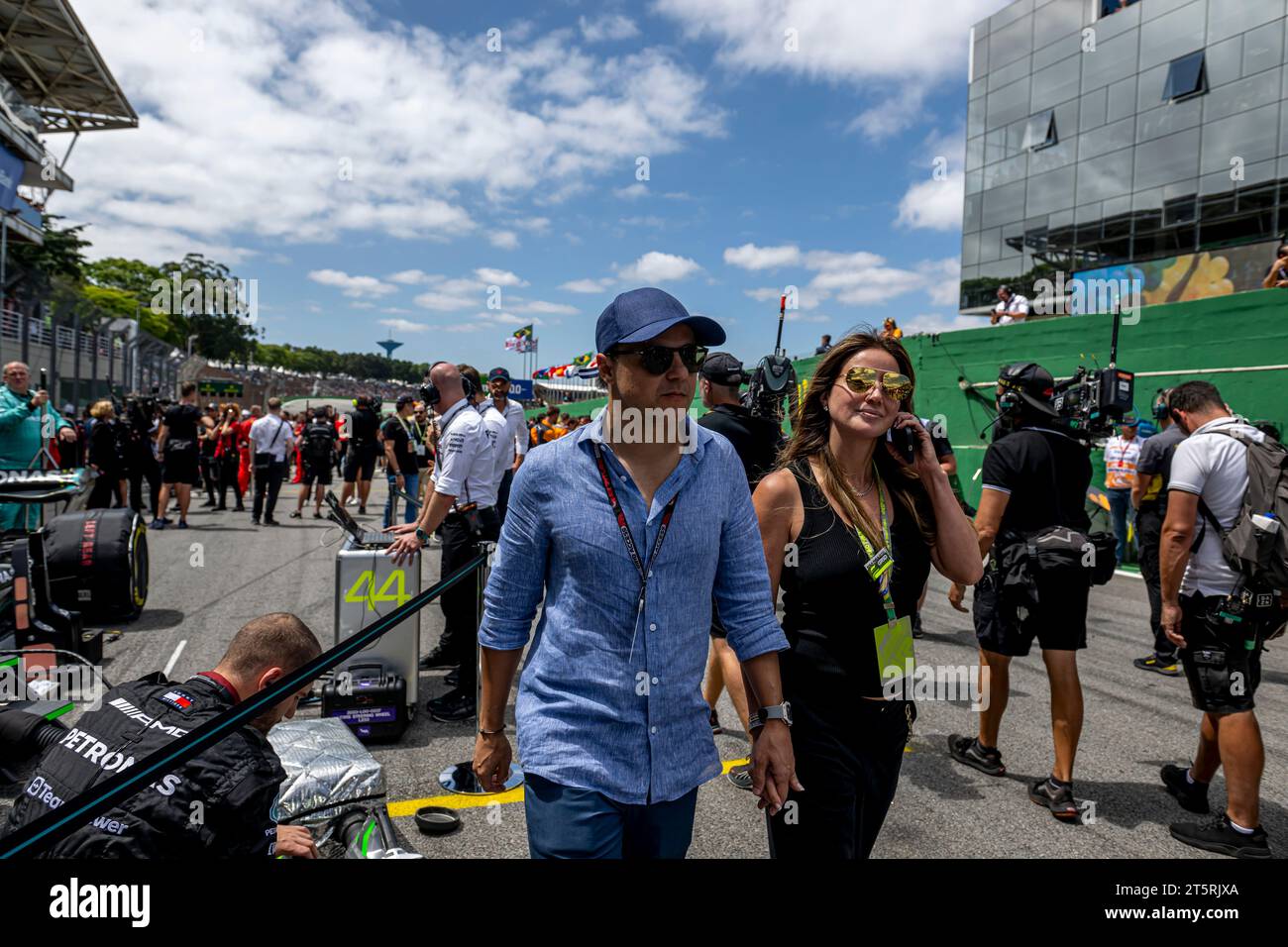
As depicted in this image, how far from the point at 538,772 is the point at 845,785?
0.85 m

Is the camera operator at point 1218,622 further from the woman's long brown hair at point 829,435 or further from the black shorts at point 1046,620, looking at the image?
the woman's long brown hair at point 829,435

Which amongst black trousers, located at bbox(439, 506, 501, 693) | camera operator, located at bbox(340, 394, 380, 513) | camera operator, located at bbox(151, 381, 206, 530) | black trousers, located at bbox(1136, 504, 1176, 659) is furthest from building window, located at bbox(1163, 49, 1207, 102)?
black trousers, located at bbox(439, 506, 501, 693)

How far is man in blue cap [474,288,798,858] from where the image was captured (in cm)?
167

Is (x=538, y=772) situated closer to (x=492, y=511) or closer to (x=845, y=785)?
(x=845, y=785)

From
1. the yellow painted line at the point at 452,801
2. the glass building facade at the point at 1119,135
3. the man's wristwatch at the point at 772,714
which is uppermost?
the glass building facade at the point at 1119,135

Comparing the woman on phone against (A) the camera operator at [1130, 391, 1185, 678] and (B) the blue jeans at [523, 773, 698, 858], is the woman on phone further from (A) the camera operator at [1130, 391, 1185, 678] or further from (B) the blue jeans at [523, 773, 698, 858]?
(A) the camera operator at [1130, 391, 1185, 678]

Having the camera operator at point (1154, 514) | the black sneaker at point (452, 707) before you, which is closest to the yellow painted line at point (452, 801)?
the black sneaker at point (452, 707)

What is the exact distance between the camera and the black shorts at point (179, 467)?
11281mm

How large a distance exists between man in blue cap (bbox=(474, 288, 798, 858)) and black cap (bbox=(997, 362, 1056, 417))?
2.38 metres

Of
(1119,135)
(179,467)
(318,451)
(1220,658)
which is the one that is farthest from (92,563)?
(1119,135)

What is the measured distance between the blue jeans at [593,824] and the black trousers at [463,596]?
265cm

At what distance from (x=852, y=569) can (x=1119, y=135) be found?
36.4m

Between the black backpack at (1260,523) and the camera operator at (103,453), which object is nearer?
the black backpack at (1260,523)
